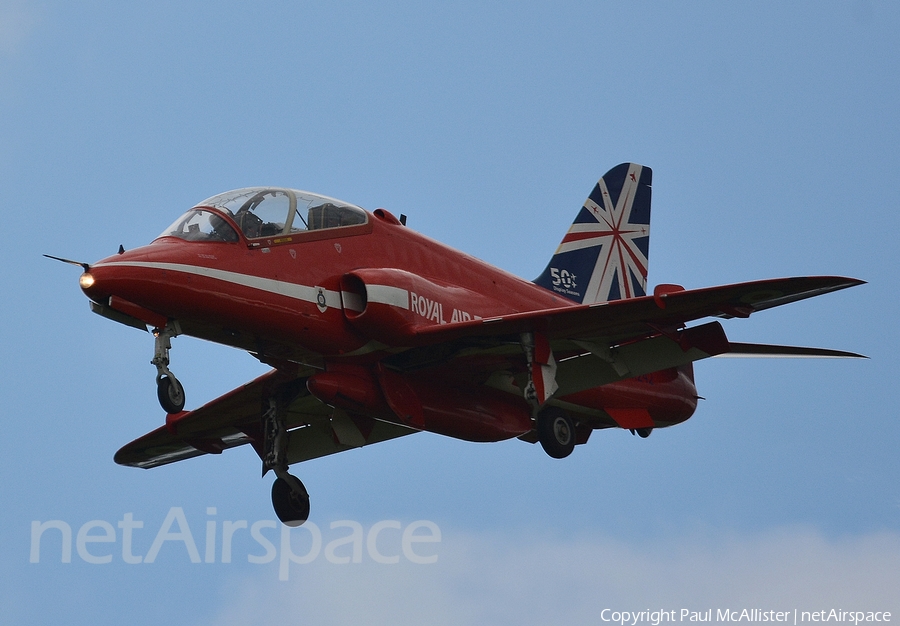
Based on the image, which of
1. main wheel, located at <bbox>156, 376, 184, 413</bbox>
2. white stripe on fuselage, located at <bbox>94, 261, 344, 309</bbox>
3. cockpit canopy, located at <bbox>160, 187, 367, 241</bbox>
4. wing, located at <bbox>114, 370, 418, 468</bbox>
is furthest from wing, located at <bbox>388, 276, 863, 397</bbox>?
main wheel, located at <bbox>156, 376, 184, 413</bbox>

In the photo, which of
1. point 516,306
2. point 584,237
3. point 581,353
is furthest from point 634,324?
point 584,237

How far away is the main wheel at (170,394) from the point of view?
1931 centimetres

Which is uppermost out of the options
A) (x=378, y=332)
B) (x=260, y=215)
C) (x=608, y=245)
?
(x=608, y=245)

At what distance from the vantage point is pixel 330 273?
21516mm

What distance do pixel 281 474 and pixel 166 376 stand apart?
542cm

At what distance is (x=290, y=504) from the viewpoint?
80.4ft

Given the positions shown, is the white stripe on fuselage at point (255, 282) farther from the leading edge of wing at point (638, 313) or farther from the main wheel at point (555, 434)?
the main wheel at point (555, 434)

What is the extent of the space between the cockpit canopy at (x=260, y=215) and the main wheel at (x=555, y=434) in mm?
4907

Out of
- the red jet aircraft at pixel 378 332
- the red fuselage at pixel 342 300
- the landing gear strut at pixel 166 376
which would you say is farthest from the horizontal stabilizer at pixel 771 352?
the landing gear strut at pixel 166 376

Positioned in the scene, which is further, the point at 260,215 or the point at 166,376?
the point at 260,215

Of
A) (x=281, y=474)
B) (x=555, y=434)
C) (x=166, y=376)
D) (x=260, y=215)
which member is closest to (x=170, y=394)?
(x=166, y=376)

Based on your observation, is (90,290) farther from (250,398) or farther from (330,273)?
(250,398)

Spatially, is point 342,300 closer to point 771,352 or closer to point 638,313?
point 638,313

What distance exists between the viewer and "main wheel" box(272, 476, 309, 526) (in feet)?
80.4
